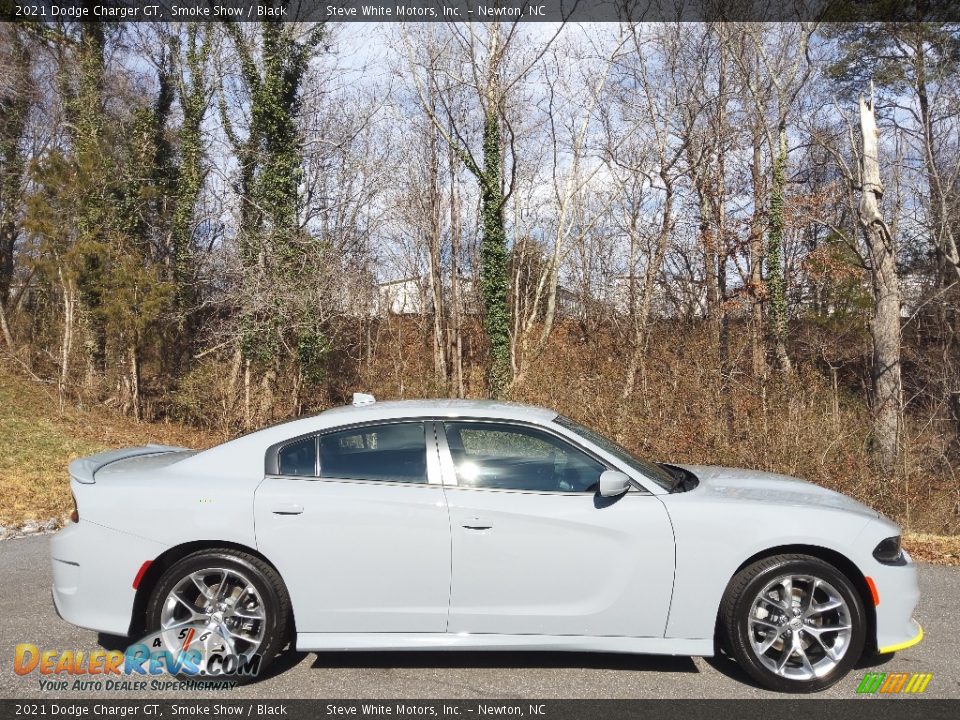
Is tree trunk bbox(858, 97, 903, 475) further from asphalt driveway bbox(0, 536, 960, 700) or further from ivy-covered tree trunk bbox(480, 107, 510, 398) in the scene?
A: asphalt driveway bbox(0, 536, 960, 700)

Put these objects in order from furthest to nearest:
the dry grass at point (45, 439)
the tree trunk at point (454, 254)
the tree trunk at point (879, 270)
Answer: the tree trunk at point (454, 254), the tree trunk at point (879, 270), the dry grass at point (45, 439)

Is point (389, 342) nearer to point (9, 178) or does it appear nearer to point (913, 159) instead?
point (9, 178)

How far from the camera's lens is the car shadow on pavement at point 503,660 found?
4129 millimetres

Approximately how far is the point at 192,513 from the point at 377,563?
1.05 m

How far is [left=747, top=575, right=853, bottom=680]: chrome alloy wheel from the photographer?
12.7 ft

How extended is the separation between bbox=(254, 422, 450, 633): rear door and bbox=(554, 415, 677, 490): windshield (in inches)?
37.3

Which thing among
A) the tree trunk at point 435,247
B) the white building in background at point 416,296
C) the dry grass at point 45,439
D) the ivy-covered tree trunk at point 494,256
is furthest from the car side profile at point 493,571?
the white building in background at point 416,296

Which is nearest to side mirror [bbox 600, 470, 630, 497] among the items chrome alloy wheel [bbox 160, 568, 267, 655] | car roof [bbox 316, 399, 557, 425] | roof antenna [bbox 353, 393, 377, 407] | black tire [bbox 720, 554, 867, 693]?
car roof [bbox 316, 399, 557, 425]

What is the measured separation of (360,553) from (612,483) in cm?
140

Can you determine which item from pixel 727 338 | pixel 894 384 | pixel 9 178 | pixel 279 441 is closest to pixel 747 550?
pixel 279 441

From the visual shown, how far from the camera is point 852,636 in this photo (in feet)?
12.8

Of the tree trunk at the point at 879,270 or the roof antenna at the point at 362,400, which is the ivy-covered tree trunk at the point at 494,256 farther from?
the roof antenna at the point at 362,400

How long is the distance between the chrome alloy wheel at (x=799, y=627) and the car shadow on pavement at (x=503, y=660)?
1.47ft

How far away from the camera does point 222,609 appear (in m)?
3.95
